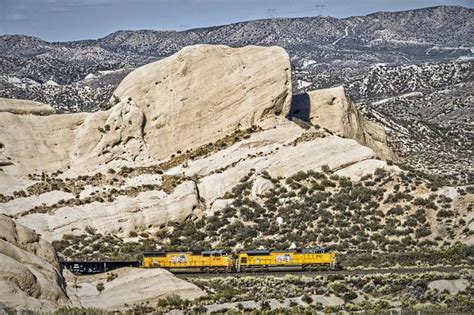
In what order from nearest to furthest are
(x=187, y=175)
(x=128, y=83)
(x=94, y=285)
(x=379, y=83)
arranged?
(x=94, y=285)
(x=187, y=175)
(x=128, y=83)
(x=379, y=83)

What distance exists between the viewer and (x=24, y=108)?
52.3 metres

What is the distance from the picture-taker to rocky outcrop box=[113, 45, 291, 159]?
2036 inches

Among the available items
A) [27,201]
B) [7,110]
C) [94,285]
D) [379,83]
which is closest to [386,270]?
[94,285]

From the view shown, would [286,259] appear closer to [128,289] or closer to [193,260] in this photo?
[193,260]

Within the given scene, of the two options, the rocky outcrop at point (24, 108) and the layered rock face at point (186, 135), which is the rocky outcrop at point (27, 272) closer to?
the layered rock face at point (186, 135)

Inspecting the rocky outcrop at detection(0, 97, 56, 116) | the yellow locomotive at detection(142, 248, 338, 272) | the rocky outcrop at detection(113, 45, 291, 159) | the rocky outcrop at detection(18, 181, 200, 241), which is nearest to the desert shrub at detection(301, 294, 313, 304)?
the yellow locomotive at detection(142, 248, 338, 272)

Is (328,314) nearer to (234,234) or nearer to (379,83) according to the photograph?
(234,234)

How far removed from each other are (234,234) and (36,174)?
11.7 meters

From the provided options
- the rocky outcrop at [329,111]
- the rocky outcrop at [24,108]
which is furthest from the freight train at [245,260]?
the rocky outcrop at [24,108]

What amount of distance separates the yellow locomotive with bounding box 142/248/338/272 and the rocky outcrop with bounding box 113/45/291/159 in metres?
10.4

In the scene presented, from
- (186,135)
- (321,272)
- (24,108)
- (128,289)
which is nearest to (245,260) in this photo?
(321,272)

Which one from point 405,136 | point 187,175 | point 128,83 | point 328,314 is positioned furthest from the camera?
point 405,136

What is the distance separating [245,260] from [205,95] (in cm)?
1302

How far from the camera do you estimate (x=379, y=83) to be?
17138 cm
